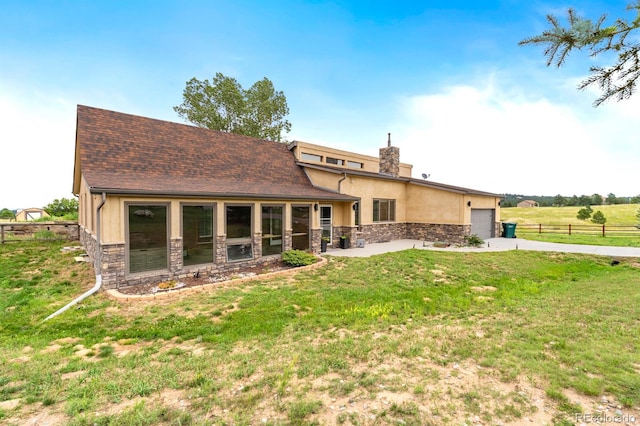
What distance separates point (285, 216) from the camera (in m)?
10.9

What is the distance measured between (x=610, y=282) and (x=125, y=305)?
13.2 meters

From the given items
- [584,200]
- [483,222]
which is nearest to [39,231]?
[483,222]

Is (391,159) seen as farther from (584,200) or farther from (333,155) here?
(584,200)

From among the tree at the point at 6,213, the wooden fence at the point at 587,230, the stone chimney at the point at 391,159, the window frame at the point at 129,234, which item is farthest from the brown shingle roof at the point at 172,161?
the tree at the point at 6,213

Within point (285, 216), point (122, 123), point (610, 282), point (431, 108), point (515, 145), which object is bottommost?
point (610, 282)

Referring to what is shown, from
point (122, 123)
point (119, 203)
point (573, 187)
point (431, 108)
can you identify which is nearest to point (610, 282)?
point (431, 108)

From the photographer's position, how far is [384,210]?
16328 millimetres

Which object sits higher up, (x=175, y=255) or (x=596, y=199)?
(x=596, y=199)

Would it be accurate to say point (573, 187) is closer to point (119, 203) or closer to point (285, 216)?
point (285, 216)

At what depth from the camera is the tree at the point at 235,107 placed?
2466cm

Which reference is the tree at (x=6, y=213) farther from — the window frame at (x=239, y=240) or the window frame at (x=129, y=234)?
the window frame at (x=239, y=240)

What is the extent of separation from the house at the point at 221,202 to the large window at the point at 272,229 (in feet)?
0.13

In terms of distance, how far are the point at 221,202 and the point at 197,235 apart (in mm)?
1313

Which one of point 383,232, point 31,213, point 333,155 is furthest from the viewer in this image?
point 31,213
